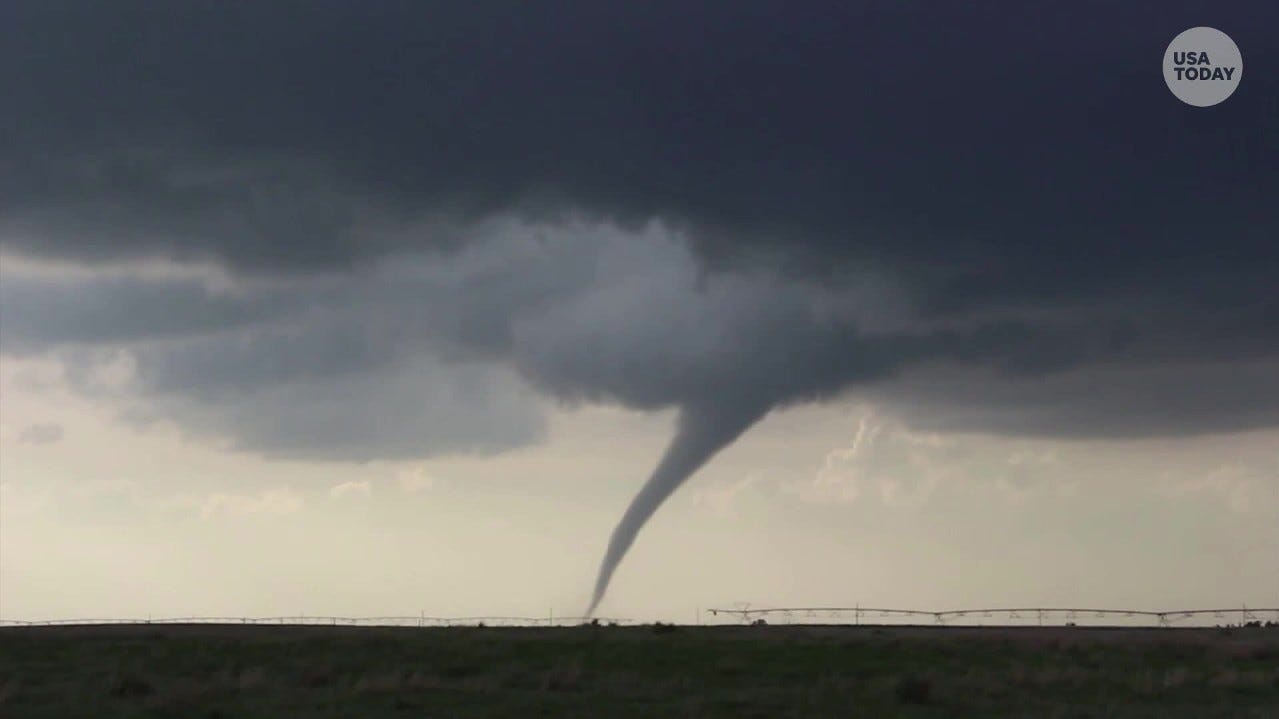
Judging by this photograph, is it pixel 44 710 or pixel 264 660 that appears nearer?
pixel 44 710

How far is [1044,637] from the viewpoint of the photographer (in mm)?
78438

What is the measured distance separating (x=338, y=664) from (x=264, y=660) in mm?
3976

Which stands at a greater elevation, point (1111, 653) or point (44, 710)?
point (1111, 653)

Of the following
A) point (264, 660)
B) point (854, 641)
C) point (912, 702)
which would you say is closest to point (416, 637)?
point (264, 660)

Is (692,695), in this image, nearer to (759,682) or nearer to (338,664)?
(759,682)

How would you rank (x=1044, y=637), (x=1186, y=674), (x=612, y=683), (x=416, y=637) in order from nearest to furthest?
(x=612, y=683)
(x=1186, y=674)
(x=416, y=637)
(x=1044, y=637)

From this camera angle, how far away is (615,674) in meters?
54.1

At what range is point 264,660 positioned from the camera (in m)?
59.8

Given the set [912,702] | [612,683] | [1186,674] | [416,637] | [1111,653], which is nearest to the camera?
[912,702]

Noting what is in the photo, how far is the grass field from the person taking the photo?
1785 inches

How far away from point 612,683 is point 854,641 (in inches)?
901

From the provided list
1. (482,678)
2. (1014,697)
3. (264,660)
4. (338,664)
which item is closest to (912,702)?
(1014,697)

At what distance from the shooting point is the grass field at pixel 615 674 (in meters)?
45.3

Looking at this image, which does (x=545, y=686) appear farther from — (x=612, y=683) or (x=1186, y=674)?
(x=1186, y=674)
